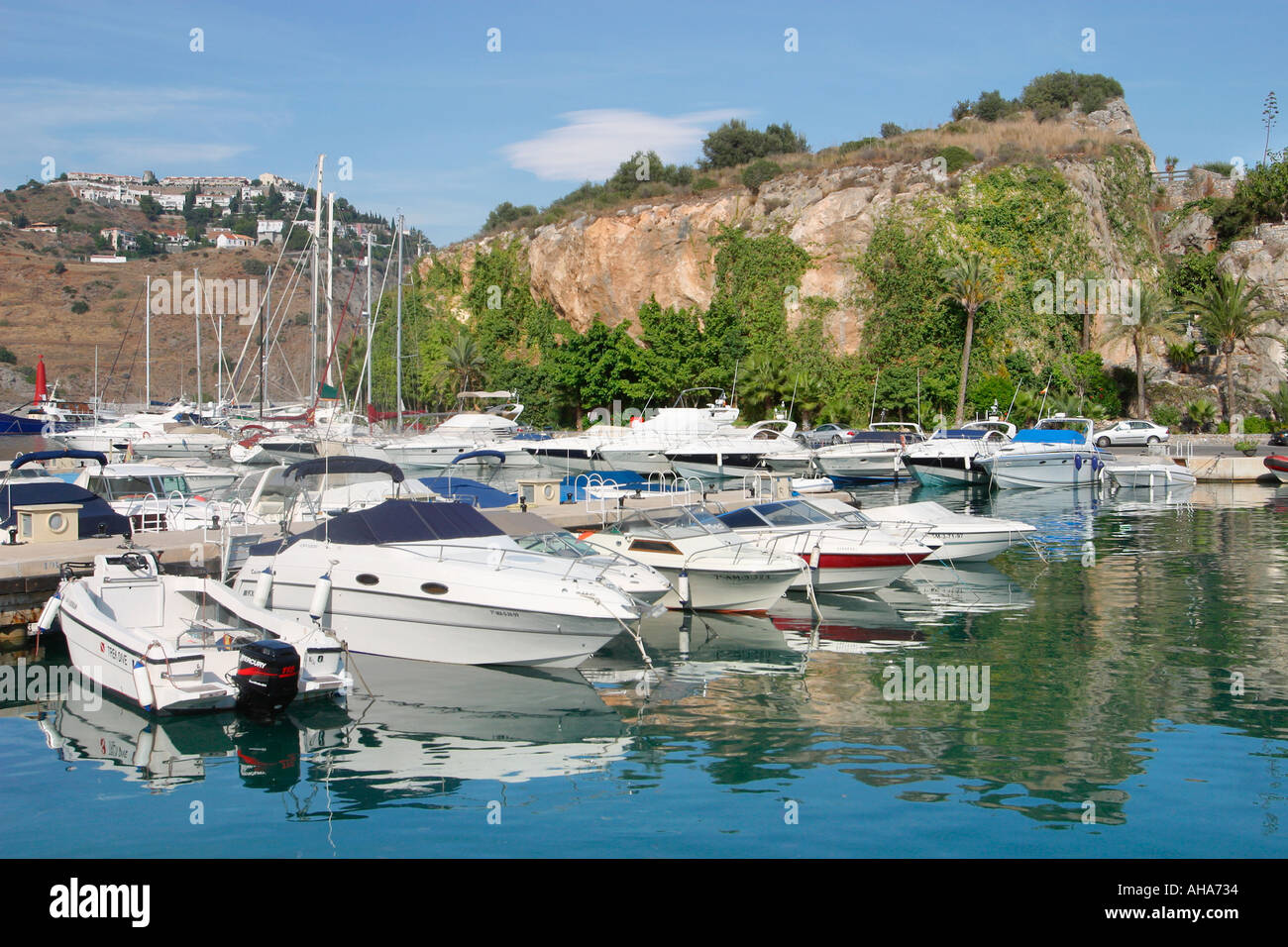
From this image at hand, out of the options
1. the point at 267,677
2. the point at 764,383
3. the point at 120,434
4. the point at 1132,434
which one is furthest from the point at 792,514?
the point at 764,383

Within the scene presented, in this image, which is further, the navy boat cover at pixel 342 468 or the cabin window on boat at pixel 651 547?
the navy boat cover at pixel 342 468

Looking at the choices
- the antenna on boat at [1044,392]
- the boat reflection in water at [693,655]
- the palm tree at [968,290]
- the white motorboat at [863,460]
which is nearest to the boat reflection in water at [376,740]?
the boat reflection in water at [693,655]

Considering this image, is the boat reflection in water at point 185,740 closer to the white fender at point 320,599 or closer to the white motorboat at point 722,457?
the white fender at point 320,599

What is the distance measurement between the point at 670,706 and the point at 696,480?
26324mm

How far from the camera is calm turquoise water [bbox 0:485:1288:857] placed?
903cm

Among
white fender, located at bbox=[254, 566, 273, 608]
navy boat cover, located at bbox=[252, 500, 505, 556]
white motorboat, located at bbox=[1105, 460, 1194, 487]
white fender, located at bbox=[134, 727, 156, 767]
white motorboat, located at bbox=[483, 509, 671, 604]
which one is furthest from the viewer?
white motorboat, located at bbox=[1105, 460, 1194, 487]

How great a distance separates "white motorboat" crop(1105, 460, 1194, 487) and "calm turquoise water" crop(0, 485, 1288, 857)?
2321cm

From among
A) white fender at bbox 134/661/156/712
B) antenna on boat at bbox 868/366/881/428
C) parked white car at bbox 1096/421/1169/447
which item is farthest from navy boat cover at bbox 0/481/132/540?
parked white car at bbox 1096/421/1169/447

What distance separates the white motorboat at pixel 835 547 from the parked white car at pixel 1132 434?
33854 millimetres

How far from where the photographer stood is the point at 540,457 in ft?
147

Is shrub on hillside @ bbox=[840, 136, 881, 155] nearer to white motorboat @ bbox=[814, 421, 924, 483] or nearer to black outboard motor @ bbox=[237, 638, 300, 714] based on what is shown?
white motorboat @ bbox=[814, 421, 924, 483]

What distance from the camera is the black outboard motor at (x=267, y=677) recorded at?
12.1 meters

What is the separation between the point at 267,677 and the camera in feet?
39.7

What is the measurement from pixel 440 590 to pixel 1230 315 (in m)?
50.3
